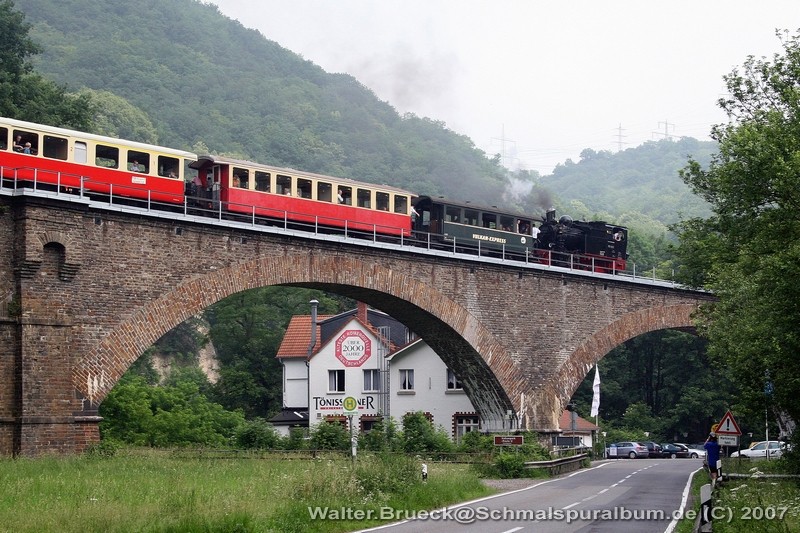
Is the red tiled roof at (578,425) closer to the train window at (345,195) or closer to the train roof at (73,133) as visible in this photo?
the train window at (345,195)

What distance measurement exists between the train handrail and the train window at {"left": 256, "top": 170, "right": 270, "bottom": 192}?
2.55 ft

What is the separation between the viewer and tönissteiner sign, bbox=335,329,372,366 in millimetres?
64444

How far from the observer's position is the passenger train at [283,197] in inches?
1211

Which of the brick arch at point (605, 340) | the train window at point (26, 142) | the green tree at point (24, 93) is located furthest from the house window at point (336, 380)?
the train window at point (26, 142)

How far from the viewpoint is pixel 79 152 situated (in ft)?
103

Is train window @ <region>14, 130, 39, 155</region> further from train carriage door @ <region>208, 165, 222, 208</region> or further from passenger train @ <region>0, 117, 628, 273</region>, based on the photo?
train carriage door @ <region>208, 165, 222, 208</region>

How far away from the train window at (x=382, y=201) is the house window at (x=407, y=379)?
24509 millimetres

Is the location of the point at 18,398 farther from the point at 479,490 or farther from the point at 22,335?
the point at 479,490

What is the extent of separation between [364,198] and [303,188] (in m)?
2.76

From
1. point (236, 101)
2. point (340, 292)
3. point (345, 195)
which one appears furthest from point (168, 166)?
point (236, 101)

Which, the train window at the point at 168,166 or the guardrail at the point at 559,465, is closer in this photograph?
the train window at the point at 168,166

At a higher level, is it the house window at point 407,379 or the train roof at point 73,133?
the train roof at point 73,133

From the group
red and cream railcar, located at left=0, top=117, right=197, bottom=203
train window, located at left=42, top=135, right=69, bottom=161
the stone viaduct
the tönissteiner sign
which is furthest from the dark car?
train window, located at left=42, top=135, right=69, bottom=161

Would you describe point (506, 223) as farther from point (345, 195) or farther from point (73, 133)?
point (73, 133)
